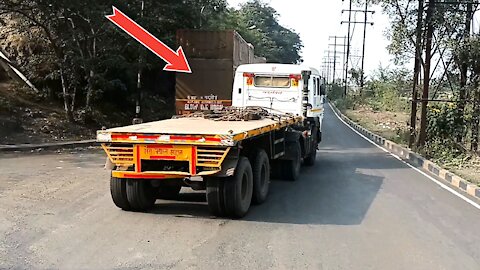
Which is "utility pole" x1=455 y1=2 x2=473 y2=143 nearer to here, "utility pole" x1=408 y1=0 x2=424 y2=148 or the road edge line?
"utility pole" x1=408 y1=0 x2=424 y2=148

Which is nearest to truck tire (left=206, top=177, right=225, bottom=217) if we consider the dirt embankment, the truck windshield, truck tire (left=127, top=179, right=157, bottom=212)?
truck tire (left=127, top=179, right=157, bottom=212)

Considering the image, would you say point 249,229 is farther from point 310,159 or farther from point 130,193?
point 310,159

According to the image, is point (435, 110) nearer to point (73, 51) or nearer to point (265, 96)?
point (265, 96)

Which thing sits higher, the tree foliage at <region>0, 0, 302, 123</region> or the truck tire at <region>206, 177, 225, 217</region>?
the tree foliage at <region>0, 0, 302, 123</region>

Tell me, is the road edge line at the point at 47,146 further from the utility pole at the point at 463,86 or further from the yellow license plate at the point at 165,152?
the utility pole at the point at 463,86

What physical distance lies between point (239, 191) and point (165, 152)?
1.10 meters

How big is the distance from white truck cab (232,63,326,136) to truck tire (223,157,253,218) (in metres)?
4.77

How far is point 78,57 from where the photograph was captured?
60.1 ft

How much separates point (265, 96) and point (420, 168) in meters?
4.43

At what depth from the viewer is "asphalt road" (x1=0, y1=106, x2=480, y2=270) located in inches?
222

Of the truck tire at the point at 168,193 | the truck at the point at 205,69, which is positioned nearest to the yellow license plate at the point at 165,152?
the truck tire at the point at 168,193

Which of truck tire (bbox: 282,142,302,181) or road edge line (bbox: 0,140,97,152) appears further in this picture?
road edge line (bbox: 0,140,97,152)

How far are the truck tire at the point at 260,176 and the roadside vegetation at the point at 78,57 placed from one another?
956 centimetres

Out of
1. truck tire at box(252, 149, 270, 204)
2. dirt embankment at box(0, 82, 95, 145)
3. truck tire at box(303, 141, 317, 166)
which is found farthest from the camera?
dirt embankment at box(0, 82, 95, 145)
